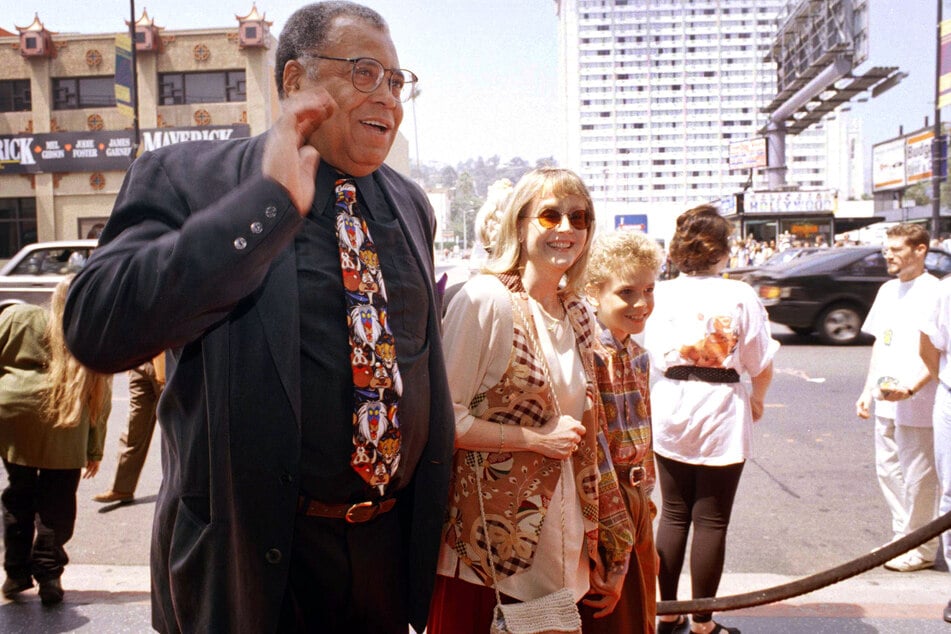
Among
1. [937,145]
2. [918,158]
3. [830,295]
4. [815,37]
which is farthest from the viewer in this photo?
[815,37]

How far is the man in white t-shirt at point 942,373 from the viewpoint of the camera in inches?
137

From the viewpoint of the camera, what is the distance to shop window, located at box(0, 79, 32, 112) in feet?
107

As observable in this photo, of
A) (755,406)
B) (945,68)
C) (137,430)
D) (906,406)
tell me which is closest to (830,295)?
(906,406)

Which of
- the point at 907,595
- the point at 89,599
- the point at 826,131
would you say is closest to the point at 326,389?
the point at 89,599

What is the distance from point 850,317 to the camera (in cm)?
1257

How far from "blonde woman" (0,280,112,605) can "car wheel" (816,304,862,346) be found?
→ 1129 cm

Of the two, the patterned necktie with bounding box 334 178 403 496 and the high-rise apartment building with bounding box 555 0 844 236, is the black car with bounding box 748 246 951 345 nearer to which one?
the patterned necktie with bounding box 334 178 403 496

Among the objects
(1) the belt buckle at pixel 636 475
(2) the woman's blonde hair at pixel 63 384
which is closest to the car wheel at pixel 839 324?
(1) the belt buckle at pixel 636 475

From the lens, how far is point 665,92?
452ft

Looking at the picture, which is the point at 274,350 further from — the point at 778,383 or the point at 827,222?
the point at 827,222

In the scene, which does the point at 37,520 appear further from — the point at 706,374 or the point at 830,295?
the point at 830,295

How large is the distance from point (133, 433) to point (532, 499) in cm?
414

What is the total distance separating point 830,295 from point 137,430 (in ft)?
34.6

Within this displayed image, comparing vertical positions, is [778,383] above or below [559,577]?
below
